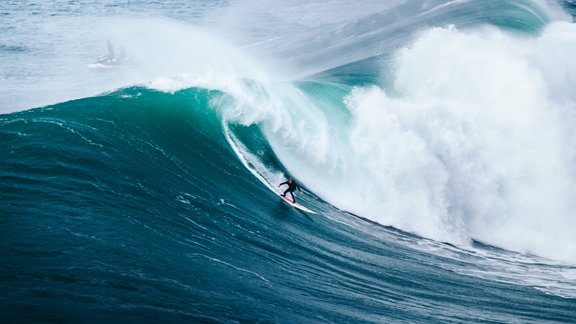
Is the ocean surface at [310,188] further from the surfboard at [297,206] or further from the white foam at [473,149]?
the surfboard at [297,206]

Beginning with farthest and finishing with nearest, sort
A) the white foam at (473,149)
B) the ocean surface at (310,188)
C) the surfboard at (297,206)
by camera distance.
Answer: the white foam at (473,149) < the surfboard at (297,206) < the ocean surface at (310,188)

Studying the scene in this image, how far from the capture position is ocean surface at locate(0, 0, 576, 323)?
9.92 m

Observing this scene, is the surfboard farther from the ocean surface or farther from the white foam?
the white foam

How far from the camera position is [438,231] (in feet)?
51.8

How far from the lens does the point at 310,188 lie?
1736 cm

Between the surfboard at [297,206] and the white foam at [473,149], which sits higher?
the white foam at [473,149]

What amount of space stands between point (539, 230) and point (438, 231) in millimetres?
3876

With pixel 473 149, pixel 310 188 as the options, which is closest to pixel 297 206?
pixel 310 188

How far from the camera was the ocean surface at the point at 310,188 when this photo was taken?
9922 mm

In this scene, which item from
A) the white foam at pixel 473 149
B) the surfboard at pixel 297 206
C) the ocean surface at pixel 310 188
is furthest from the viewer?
the white foam at pixel 473 149

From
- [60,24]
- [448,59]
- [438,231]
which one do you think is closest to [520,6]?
[448,59]

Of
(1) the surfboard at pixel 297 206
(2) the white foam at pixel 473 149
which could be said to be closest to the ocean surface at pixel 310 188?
(2) the white foam at pixel 473 149

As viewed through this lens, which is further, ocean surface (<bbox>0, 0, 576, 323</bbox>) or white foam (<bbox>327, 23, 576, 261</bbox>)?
white foam (<bbox>327, 23, 576, 261</bbox>)

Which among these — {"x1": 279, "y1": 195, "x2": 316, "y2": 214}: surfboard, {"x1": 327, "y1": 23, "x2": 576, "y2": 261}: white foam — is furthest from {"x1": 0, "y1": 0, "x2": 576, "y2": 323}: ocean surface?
{"x1": 279, "y1": 195, "x2": 316, "y2": 214}: surfboard
